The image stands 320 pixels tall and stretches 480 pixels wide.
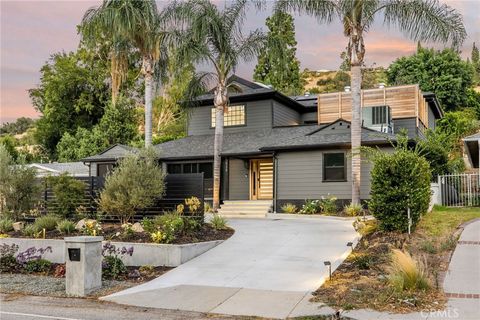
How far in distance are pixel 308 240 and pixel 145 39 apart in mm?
11565

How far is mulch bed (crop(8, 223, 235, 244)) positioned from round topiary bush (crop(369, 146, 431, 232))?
4523 mm

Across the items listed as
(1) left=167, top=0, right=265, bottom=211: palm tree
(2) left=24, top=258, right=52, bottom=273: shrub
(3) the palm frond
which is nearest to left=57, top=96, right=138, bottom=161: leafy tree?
(1) left=167, top=0, right=265, bottom=211: palm tree

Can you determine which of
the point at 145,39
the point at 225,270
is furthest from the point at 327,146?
the point at 225,270

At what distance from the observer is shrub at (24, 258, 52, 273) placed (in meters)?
11.4

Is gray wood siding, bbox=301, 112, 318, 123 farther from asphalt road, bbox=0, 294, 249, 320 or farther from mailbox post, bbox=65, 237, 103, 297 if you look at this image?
asphalt road, bbox=0, 294, 249, 320

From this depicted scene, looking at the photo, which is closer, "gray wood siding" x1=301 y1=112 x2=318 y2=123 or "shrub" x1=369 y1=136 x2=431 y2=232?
"shrub" x1=369 y1=136 x2=431 y2=232

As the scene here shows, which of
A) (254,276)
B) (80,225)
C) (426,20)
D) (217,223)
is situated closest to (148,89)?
(80,225)

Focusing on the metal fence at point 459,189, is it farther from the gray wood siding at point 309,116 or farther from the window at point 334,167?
the gray wood siding at point 309,116

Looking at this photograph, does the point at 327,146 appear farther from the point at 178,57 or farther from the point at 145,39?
the point at 145,39

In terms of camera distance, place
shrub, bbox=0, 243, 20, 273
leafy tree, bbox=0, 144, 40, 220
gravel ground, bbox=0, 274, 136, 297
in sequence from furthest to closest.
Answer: leafy tree, bbox=0, 144, 40, 220, shrub, bbox=0, 243, 20, 273, gravel ground, bbox=0, 274, 136, 297

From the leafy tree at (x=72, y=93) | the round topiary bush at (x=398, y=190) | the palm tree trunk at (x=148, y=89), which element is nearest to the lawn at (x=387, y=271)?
the round topiary bush at (x=398, y=190)

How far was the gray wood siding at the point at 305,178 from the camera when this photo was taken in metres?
19.6

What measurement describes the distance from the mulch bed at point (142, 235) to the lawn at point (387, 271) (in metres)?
4.16

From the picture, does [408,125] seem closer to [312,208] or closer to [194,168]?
[312,208]
